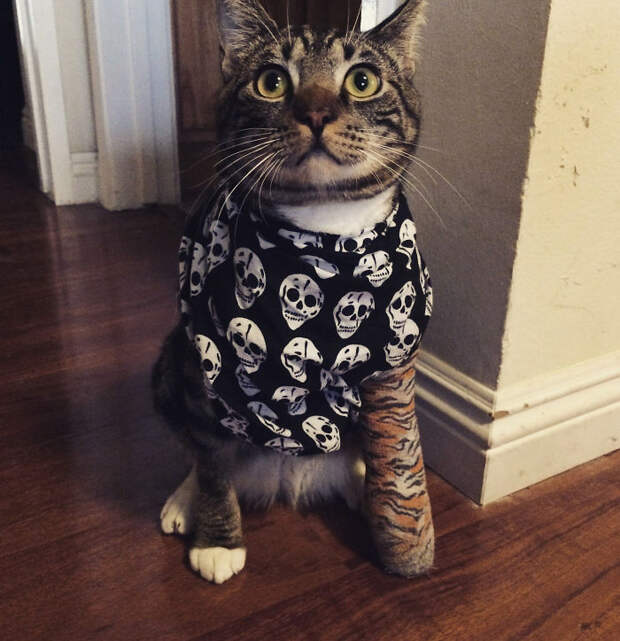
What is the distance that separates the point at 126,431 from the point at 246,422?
1.47ft

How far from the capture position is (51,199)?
258 cm

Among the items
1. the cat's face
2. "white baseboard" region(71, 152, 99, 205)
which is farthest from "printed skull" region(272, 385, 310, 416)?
"white baseboard" region(71, 152, 99, 205)

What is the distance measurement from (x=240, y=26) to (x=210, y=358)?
38 centimetres

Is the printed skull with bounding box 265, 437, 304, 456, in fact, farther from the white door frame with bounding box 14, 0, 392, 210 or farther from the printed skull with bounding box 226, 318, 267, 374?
the white door frame with bounding box 14, 0, 392, 210

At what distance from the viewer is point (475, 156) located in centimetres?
92

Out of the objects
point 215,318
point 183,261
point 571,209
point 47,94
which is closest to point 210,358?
point 215,318

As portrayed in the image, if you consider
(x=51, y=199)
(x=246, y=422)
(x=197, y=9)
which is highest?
(x=197, y=9)

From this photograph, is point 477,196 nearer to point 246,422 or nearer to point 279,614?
point 246,422

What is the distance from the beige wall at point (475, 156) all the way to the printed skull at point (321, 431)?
0.94 ft

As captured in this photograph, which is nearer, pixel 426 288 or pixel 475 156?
pixel 426 288

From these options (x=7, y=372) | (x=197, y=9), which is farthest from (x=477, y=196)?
(x=197, y=9)

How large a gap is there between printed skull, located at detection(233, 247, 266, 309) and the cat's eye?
167 millimetres

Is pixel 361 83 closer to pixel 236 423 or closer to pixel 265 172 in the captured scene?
pixel 265 172

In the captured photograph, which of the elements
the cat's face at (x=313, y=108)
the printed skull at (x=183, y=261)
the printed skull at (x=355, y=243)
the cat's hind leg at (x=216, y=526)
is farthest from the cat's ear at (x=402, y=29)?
the cat's hind leg at (x=216, y=526)
